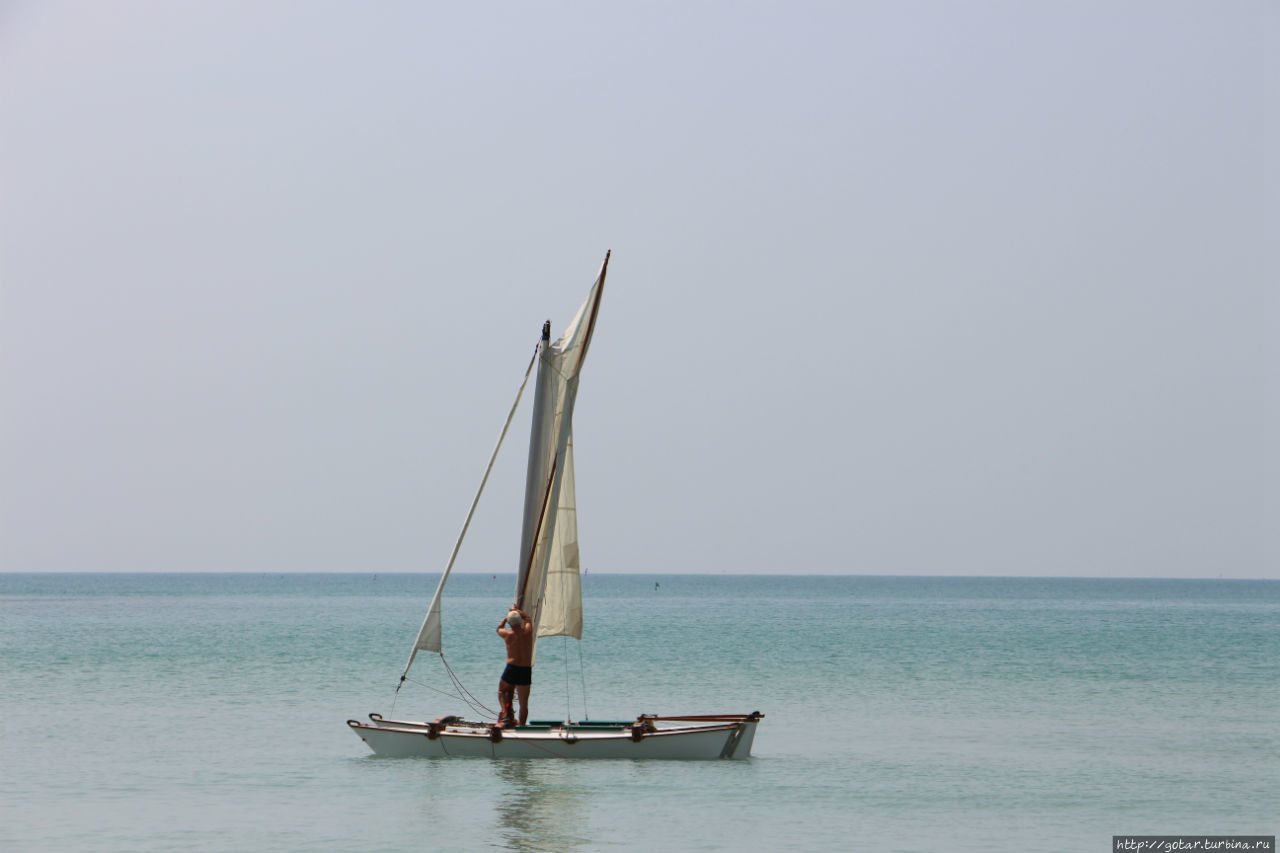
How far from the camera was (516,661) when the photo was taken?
24.7 meters

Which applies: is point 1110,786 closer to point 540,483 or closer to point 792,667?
point 540,483

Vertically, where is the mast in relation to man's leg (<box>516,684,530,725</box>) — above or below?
above

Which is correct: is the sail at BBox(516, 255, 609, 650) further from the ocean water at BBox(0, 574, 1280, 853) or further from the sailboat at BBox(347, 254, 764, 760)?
the ocean water at BBox(0, 574, 1280, 853)

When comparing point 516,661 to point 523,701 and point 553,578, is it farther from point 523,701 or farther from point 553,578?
point 553,578

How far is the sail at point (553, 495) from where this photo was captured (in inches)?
990

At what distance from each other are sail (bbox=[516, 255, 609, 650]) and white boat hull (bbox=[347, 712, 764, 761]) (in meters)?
1.83

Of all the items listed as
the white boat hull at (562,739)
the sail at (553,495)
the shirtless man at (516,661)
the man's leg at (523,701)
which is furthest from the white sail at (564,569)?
the white boat hull at (562,739)

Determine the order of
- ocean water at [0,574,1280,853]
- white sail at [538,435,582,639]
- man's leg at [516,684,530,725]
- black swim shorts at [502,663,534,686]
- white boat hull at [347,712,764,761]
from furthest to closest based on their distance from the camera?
white sail at [538,435,582,639] < man's leg at [516,684,530,725] < black swim shorts at [502,663,534,686] < white boat hull at [347,712,764,761] < ocean water at [0,574,1280,853]

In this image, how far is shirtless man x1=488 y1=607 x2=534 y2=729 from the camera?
2448cm

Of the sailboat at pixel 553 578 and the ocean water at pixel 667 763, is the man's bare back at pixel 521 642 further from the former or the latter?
the ocean water at pixel 667 763

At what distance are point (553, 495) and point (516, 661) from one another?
2927 mm

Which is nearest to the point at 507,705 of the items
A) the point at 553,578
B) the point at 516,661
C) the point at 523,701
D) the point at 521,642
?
the point at 523,701

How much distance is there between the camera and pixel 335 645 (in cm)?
6512

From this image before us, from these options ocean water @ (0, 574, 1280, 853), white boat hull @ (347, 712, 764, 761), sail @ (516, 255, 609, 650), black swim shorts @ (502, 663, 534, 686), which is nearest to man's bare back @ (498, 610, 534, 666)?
black swim shorts @ (502, 663, 534, 686)
